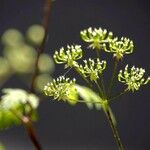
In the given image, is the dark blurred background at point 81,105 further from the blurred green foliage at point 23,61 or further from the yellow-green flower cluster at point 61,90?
the yellow-green flower cluster at point 61,90

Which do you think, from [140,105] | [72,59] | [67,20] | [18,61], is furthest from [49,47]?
[72,59]

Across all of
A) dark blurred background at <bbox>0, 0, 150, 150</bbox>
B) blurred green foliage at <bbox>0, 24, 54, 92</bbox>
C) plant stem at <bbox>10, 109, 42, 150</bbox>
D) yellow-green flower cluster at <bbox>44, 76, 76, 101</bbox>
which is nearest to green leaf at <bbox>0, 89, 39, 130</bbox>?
plant stem at <bbox>10, 109, 42, 150</bbox>

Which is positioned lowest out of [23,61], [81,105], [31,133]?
[81,105]

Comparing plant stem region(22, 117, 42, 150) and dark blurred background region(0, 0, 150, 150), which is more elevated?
plant stem region(22, 117, 42, 150)

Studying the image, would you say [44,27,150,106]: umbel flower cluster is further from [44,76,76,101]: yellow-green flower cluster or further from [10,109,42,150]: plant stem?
[10,109,42,150]: plant stem

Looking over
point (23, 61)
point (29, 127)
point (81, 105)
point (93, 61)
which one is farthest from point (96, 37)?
point (81, 105)

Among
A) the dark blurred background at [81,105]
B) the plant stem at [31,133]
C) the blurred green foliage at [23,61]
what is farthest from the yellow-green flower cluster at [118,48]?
the dark blurred background at [81,105]

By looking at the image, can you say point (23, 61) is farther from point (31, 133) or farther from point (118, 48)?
point (118, 48)

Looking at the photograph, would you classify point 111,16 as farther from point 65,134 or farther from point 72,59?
point 72,59
